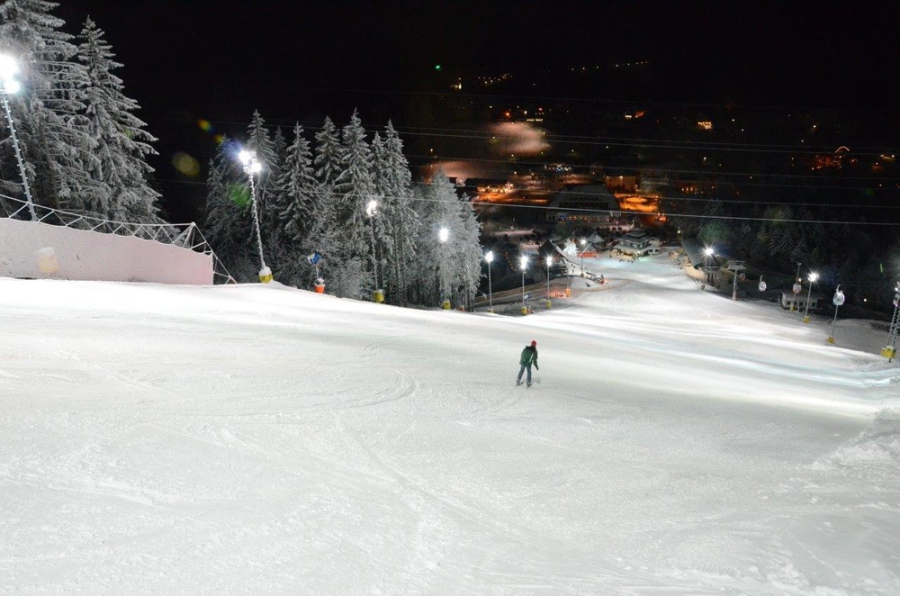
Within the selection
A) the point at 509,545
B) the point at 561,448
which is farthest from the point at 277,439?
the point at 561,448

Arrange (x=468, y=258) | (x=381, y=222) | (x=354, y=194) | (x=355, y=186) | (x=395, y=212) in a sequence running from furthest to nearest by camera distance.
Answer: (x=468, y=258) → (x=395, y=212) → (x=381, y=222) → (x=354, y=194) → (x=355, y=186)

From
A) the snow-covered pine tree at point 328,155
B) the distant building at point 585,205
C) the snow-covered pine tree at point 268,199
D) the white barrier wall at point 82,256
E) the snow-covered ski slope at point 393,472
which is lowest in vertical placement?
the snow-covered ski slope at point 393,472

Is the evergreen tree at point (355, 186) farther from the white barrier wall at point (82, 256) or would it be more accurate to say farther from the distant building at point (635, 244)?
the distant building at point (635, 244)

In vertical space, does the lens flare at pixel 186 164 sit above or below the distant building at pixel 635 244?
above

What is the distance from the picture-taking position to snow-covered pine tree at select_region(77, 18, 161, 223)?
1214 inches

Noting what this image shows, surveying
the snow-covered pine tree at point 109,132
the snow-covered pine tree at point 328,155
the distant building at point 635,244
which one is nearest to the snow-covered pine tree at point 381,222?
the snow-covered pine tree at point 328,155

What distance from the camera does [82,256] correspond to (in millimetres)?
19688

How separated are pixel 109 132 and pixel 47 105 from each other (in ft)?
9.85

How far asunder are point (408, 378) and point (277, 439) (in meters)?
4.38

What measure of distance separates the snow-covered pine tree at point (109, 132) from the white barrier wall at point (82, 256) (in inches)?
409

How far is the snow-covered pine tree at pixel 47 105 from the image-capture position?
26188 millimetres

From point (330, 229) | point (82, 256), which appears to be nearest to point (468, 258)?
point (330, 229)

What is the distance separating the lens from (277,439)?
26.3 ft

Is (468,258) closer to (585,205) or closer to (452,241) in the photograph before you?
(452,241)
